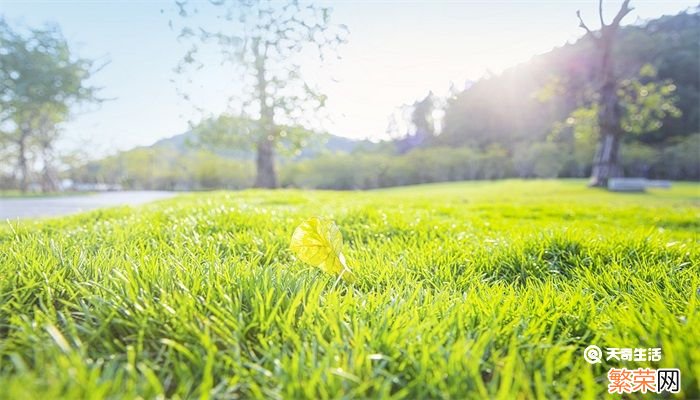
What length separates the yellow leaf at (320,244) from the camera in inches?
51.1

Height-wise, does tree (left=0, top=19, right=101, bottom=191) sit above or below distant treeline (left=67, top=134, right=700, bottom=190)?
above

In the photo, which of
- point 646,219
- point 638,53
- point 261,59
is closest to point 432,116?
point 638,53

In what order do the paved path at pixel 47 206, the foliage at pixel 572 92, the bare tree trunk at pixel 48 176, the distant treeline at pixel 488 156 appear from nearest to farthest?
the paved path at pixel 47 206
the bare tree trunk at pixel 48 176
the foliage at pixel 572 92
the distant treeline at pixel 488 156

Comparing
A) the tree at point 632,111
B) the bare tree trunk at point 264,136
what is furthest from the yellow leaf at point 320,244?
the tree at point 632,111

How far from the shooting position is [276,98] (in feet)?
42.9

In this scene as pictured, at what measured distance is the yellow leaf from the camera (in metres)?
1.30

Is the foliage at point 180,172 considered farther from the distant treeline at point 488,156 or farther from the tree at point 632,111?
the tree at point 632,111

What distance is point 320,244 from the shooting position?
131 centimetres

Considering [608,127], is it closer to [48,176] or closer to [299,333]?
[299,333]

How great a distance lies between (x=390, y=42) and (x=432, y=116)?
48.5 metres

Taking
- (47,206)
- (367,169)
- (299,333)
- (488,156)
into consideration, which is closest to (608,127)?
(299,333)

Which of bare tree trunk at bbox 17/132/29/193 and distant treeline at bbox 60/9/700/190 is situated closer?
bare tree trunk at bbox 17/132/29/193

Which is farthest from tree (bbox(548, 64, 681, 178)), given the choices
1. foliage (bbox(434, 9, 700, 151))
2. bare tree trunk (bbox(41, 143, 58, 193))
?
bare tree trunk (bbox(41, 143, 58, 193))

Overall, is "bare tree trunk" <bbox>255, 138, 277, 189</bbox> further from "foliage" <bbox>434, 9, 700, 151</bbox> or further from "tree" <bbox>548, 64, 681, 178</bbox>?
"tree" <bbox>548, 64, 681, 178</bbox>
